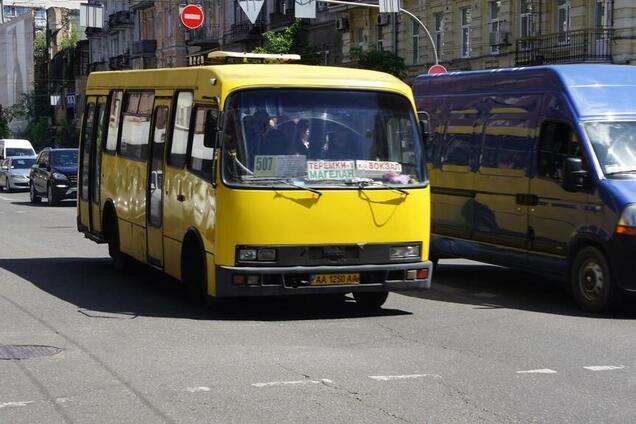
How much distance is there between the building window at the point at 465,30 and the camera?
43.2 meters

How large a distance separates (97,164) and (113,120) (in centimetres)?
104

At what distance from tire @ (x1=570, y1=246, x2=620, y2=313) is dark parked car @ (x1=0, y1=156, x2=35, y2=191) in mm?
38216

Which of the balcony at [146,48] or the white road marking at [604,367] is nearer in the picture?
the white road marking at [604,367]

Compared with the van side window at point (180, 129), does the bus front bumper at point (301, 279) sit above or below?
below

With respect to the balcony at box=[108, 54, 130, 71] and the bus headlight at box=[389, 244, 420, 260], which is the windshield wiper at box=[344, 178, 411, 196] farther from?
the balcony at box=[108, 54, 130, 71]

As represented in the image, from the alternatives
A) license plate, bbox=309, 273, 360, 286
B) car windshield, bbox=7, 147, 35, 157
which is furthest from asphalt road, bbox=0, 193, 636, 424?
car windshield, bbox=7, 147, 35, 157

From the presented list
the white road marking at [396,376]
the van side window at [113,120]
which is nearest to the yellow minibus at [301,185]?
the white road marking at [396,376]

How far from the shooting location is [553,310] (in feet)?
→ 44.1

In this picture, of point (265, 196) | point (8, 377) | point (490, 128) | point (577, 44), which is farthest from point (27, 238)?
point (577, 44)

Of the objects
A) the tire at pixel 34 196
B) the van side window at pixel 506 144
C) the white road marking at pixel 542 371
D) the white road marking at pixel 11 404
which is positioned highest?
the van side window at pixel 506 144

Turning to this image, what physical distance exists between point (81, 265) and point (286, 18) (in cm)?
4036

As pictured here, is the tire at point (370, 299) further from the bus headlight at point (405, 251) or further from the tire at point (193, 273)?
the tire at point (193, 273)

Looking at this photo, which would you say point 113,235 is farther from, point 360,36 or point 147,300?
point 360,36

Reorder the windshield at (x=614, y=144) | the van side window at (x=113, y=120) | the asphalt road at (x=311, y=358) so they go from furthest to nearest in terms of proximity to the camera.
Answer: the van side window at (x=113, y=120)
the windshield at (x=614, y=144)
the asphalt road at (x=311, y=358)
